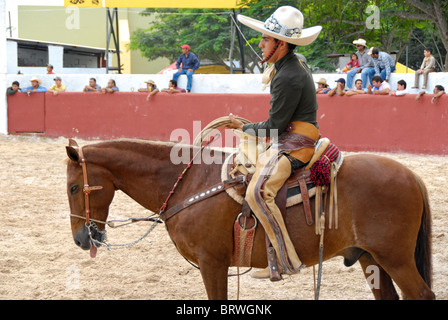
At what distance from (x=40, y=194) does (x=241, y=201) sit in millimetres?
6464

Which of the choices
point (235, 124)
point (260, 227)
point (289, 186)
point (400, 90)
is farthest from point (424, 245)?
point (400, 90)

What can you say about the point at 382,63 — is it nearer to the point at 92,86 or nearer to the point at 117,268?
the point at 92,86

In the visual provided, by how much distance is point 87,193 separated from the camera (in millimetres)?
3975

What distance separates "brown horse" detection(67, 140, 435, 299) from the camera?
3732mm

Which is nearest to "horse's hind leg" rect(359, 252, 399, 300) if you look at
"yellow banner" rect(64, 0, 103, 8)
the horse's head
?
the horse's head

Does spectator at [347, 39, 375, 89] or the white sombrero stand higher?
spectator at [347, 39, 375, 89]

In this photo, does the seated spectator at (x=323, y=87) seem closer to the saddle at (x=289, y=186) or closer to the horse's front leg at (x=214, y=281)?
the saddle at (x=289, y=186)

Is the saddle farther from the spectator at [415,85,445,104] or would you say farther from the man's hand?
the spectator at [415,85,445,104]

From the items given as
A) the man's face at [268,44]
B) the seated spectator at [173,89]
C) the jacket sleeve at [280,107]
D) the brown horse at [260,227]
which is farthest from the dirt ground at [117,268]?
the seated spectator at [173,89]

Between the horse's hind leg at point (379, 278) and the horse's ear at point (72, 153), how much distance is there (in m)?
2.22

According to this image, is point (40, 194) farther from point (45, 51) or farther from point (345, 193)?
point (45, 51)

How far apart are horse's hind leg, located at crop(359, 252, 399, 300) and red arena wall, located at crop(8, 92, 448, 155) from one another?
6.45m

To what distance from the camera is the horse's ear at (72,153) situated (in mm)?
3890

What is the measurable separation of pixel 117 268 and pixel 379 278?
290 centimetres
